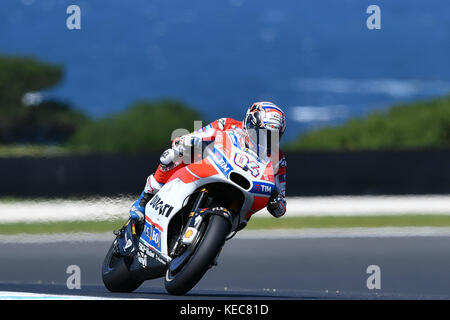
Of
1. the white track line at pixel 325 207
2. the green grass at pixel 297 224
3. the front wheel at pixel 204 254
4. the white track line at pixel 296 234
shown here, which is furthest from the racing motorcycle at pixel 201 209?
the white track line at pixel 325 207

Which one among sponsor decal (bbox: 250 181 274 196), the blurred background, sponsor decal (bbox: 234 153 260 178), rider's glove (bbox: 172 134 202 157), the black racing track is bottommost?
the black racing track

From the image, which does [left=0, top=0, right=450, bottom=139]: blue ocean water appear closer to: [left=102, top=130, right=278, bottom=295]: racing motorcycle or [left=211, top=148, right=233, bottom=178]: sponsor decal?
[left=102, top=130, right=278, bottom=295]: racing motorcycle

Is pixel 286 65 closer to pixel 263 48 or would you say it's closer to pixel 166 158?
pixel 263 48

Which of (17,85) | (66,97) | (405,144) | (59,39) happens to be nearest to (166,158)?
(405,144)

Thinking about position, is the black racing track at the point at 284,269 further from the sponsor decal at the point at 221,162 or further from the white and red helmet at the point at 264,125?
the white and red helmet at the point at 264,125

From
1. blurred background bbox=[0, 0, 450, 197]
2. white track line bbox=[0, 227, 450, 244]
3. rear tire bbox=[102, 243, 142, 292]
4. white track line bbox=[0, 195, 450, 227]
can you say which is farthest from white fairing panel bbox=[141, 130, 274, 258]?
blurred background bbox=[0, 0, 450, 197]

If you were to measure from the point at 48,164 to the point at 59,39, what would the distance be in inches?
1528

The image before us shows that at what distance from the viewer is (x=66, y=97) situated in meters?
44.4

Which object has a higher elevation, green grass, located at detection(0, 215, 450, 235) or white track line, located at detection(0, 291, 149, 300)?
green grass, located at detection(0, 215, 450, 235)

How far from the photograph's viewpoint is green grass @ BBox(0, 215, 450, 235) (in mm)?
13203

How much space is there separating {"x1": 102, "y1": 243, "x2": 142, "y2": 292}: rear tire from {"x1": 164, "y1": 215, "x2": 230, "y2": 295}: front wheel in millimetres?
888

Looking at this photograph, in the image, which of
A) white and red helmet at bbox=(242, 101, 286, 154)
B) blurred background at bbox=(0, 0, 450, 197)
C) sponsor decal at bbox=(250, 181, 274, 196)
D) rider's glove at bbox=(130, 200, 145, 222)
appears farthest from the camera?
blurred background at bbox=(0, 0, 450, 197)

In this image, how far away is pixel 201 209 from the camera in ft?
19.2

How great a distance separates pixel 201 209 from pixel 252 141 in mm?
557
